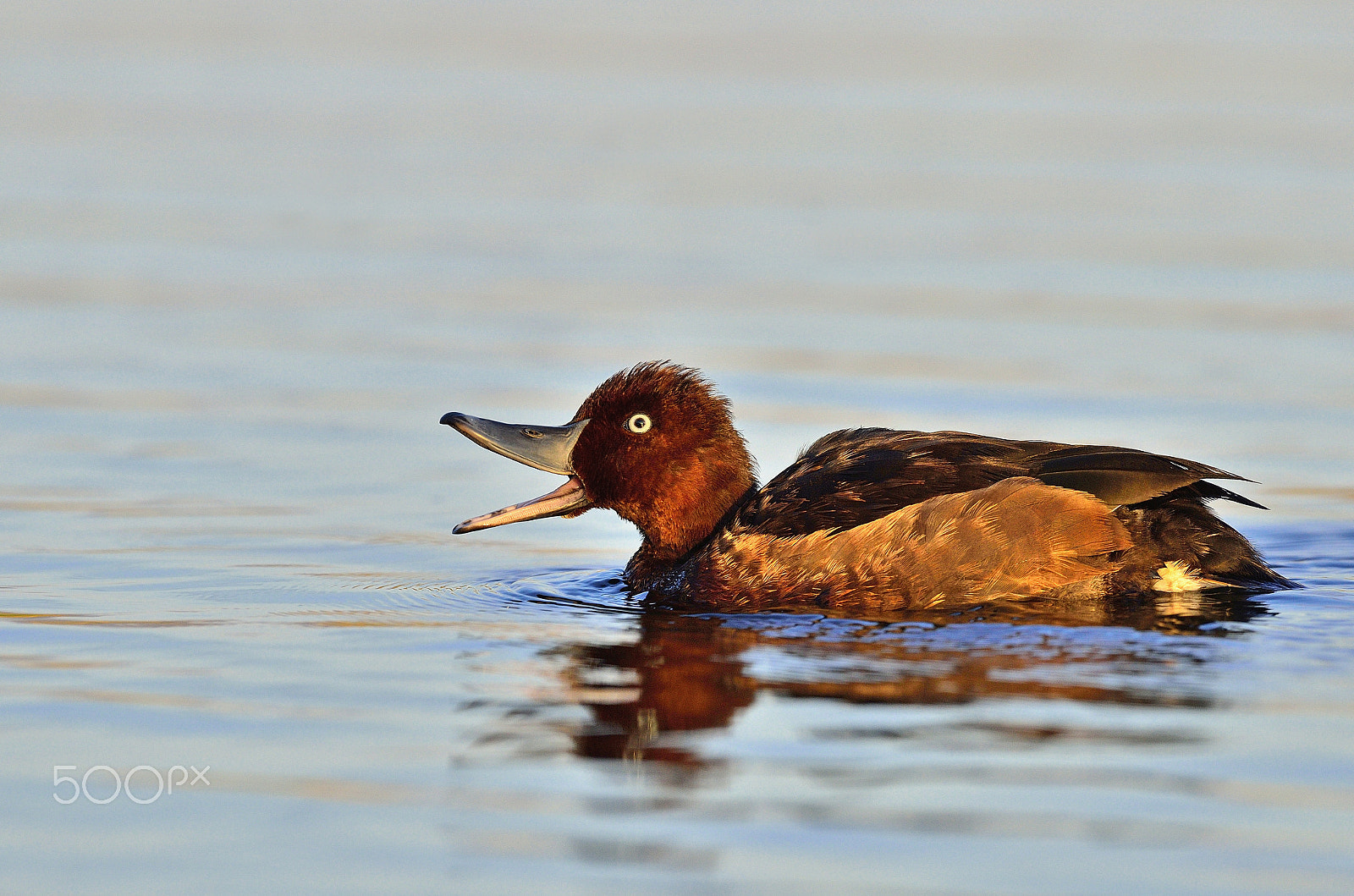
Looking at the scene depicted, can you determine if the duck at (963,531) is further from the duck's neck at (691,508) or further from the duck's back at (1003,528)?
the duck's neck at (691,508)

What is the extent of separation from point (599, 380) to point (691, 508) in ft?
7.86

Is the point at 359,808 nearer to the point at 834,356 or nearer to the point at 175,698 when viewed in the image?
the point at 175,698

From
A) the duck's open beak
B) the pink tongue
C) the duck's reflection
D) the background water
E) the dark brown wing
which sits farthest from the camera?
the duck's open beak

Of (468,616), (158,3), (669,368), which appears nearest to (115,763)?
(468,616)

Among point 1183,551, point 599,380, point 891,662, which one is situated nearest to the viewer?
point 891,662

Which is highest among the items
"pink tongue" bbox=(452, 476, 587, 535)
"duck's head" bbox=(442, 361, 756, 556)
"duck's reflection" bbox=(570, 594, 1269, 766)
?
"duck's head" bbox=(442, 361, 756, 556)

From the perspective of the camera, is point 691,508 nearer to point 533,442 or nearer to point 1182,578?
point 533,442

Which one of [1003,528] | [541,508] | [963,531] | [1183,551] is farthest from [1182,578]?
[541,508]

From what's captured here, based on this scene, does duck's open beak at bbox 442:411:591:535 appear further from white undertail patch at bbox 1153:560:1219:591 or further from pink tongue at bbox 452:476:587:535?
white undertail patch at bbox 1153:560:1219:591

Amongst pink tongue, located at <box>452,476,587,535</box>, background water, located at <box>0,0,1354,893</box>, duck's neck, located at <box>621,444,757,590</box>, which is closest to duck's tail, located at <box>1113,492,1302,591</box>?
background water, located at <box>0,0,1354,893</box>

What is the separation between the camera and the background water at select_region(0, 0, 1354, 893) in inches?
193

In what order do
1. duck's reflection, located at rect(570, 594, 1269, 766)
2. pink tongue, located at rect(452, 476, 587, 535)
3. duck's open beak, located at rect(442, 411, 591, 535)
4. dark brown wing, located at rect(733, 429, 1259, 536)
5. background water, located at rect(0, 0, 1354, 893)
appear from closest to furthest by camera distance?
background water, located at rect(0, 0, 1354, 893) < duck's reflection, located at rect(570, 594, 1269, 766) < dark brown wing, located at rect(733, 429, 1259, 536) < pink tongue, located at rect(452, 476, 587, 535) < duck's open beak, located at rect(442, 411, 591, 535)

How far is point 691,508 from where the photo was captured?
7859mm

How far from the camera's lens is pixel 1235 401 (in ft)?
33.6
